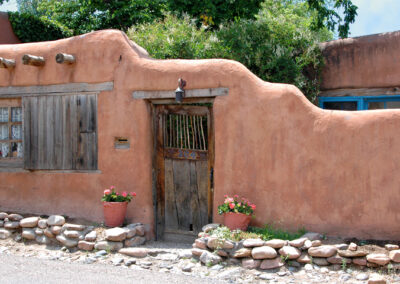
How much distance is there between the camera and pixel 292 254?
5.96 m

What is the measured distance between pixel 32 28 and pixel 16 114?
5.88 metres

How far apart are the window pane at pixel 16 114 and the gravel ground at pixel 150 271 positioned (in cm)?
287

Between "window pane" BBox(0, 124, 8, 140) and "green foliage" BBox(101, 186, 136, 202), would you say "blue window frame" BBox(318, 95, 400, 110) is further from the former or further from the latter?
"window pane" BBox(0, 124, 8, 140)

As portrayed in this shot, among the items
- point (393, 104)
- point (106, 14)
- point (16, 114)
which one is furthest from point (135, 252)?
point (106, 14)

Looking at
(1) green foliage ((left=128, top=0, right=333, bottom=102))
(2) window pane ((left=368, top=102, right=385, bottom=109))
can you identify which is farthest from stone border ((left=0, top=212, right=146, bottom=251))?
(2) window pane ((left=368, top=102, right=385, bottom=109))

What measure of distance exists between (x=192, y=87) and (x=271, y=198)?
219 centimetres

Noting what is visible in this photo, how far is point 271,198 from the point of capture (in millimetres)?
6895

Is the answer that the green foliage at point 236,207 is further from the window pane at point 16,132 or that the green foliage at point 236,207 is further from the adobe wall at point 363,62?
the adobe wall at point 363,62

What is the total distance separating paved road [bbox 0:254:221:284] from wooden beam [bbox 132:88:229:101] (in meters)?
2.85

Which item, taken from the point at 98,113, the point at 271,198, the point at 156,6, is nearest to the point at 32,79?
the point at 98,113

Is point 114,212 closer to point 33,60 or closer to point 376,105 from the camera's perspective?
point 33,60

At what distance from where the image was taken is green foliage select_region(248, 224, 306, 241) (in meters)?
6.52

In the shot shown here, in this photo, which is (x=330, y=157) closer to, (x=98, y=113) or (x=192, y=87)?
(x=192, y=87)

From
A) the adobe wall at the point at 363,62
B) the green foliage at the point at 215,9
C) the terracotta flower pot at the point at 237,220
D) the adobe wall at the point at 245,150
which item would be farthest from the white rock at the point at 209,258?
the green foliage at the point at 215,9
